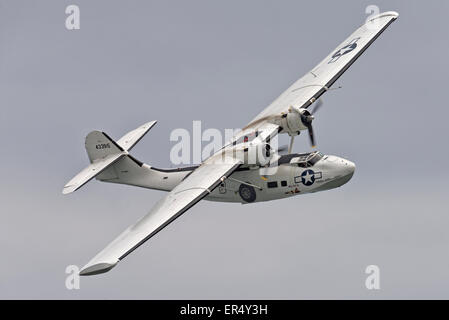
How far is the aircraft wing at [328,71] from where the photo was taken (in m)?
64.2

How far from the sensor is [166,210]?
2115 inches

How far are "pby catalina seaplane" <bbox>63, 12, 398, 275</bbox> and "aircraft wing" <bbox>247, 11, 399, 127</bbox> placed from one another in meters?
0.07

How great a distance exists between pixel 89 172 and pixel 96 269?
1433 centimetres

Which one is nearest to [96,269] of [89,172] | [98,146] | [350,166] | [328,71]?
[89,172]

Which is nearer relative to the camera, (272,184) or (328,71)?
(272,184)

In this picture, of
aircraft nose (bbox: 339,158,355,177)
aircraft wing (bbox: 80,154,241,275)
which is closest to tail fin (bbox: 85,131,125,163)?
aircraft wing (bbox: 80,154,241,275)

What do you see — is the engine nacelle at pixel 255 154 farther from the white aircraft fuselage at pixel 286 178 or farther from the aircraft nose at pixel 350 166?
the aircraft nose at pixel 350 166

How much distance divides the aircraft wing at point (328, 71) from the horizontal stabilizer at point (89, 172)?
979cm

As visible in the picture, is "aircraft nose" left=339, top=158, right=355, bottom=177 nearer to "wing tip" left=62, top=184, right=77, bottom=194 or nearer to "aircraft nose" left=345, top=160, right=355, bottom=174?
"aircraft nose" left=345, top=160, right=355, bottom=174

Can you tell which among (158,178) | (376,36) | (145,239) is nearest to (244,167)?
(158,178)

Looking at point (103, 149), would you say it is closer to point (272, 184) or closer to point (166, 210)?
point (166, 210)

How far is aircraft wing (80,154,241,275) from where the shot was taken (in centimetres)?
4894

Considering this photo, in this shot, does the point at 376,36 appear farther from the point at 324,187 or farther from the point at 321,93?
the point at 324,187

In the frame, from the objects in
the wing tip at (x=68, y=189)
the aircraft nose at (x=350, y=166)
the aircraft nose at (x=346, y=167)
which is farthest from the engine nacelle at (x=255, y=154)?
the wing tip at (x=68, y=189)
